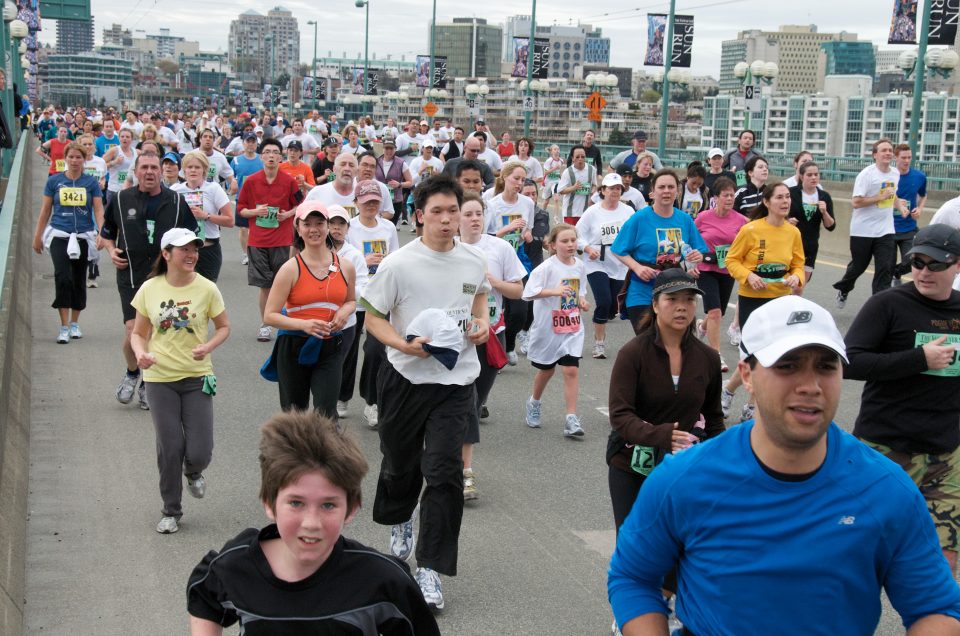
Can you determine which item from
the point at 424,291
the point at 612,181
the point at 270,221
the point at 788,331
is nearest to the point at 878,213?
the point at 612,181

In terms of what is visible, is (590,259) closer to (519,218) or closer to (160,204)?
(519,218)

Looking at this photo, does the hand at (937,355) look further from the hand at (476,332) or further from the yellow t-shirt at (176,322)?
the yellow t-shirt at (176,322)

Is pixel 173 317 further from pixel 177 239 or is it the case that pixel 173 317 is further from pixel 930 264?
pixel 930 264

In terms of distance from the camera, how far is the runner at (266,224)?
1276 centimetres

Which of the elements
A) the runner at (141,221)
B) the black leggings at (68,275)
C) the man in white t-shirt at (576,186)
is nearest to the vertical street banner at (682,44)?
the man in white t-shirt at (576,186)

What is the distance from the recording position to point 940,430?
213 inches

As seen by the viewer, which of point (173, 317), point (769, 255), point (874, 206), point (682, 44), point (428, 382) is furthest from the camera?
point (682, 44)

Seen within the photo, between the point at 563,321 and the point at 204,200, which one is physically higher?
the point at 204,200

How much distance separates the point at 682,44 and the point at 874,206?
2572cm

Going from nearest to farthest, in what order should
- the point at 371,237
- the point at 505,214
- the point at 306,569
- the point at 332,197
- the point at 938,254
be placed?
the point at 306,569, the point at 938,254, the point at 371,237, the point at 332,197, the point at 505,214

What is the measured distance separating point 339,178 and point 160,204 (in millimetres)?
2283

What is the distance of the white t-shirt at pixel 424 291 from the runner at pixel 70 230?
23.1 feet

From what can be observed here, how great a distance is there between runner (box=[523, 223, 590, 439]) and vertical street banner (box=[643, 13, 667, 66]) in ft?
104

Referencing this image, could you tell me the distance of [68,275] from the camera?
12.1m
